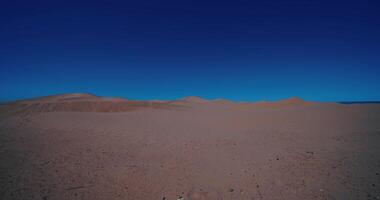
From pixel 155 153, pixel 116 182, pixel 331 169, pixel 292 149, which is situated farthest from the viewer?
pixel 292 149

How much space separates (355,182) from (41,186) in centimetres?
634

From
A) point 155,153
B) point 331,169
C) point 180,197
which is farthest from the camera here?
point 155,153

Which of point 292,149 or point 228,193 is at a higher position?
point 292,149

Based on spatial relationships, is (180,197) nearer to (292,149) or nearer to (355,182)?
(355,182)

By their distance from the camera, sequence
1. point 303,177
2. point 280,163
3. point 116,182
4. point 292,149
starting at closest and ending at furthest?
point 116,182, point 303,177, point 280,163, point 292,149

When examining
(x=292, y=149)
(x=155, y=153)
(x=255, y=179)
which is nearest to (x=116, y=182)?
(x=155, y=153)

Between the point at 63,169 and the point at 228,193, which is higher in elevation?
the point at 63,169

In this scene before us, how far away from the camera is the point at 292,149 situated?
678cm

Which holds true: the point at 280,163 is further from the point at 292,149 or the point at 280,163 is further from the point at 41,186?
the point at 41,186

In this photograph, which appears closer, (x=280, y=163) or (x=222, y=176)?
(x=222, y=176)

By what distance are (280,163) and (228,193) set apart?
7.35ft

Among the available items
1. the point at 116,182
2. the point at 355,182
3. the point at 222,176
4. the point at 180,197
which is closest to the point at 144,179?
the point at 116,182

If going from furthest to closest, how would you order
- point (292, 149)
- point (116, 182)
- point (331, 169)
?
point (292, 149)
point (331, 169)
point (116, 182)

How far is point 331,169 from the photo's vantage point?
4852 millimetres
